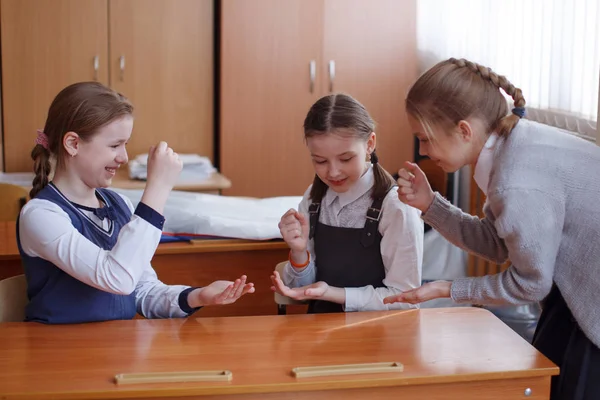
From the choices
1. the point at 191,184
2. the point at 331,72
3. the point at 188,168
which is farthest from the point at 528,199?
the point at 331,72

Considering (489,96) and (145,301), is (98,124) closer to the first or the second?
(145,301)

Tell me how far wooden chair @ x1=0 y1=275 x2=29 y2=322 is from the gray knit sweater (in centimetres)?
102

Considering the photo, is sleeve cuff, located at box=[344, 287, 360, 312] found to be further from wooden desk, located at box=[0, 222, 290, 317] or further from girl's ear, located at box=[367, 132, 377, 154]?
wooden desk, located at box=[0, 222, 290, 317]

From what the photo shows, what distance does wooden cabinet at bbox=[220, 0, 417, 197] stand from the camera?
426cm

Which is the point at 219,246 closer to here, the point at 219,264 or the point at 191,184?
the point at 219,264

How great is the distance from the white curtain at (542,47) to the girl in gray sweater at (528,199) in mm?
1395

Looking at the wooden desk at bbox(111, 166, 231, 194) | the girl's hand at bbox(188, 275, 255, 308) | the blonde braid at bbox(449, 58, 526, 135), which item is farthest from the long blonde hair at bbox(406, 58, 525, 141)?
the wooden desk at bbox(111, 166, 231, 194)

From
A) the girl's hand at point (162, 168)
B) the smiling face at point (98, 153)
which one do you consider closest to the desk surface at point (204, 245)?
the smiling face at point (98, 153)

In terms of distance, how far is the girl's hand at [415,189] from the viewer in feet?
6.02

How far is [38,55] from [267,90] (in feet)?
3.84

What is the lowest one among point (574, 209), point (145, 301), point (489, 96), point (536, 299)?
point (145, 301)

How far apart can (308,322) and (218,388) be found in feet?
1.29

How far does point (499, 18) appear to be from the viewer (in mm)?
3564

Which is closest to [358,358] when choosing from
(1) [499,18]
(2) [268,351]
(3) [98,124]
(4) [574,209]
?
(2) [268,351]
